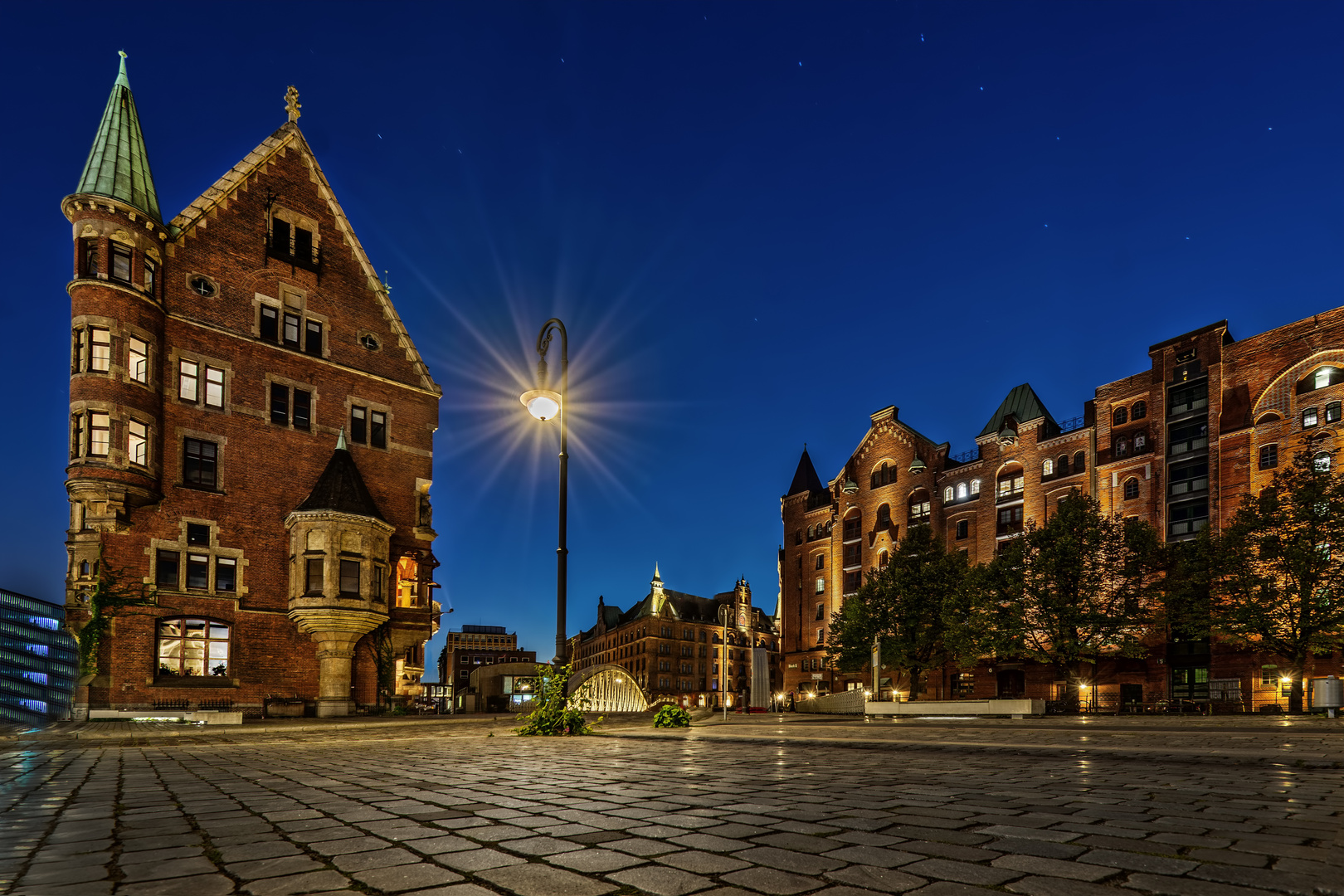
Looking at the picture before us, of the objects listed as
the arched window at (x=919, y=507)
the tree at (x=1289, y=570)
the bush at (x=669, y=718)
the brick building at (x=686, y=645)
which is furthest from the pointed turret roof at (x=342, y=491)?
the brick building at (x=686, y=645)

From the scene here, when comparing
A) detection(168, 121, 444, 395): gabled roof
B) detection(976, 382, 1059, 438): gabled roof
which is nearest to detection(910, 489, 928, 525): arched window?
detection(976, 382, 1059, 438): gabled roof

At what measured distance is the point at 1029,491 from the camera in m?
55.3

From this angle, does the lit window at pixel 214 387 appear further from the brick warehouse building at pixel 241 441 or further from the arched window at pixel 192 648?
the arched window at pixel 192 648

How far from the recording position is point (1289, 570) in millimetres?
36875

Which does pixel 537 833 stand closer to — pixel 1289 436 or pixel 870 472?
pixel 1289 436

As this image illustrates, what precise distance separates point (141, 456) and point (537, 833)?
28.3 metres

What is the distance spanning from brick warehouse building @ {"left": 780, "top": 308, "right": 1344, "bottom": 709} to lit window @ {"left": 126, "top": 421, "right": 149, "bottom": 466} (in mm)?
40249

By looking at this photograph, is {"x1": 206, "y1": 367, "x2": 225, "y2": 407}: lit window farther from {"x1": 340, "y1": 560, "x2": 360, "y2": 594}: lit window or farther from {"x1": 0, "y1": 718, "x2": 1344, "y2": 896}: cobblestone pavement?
{"x1": 0, "y1": 718, "x2": 1344, "y2": 896}: cobblestone pavement

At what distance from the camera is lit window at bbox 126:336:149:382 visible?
2670cm

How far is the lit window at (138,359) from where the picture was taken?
26.7 meters

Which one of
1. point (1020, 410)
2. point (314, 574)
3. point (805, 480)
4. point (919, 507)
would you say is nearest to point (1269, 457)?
point (1020, 410)

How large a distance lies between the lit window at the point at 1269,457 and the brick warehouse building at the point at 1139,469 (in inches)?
2.4

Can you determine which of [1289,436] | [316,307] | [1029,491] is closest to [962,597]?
[1029,491]

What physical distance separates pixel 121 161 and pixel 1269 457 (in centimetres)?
5668
